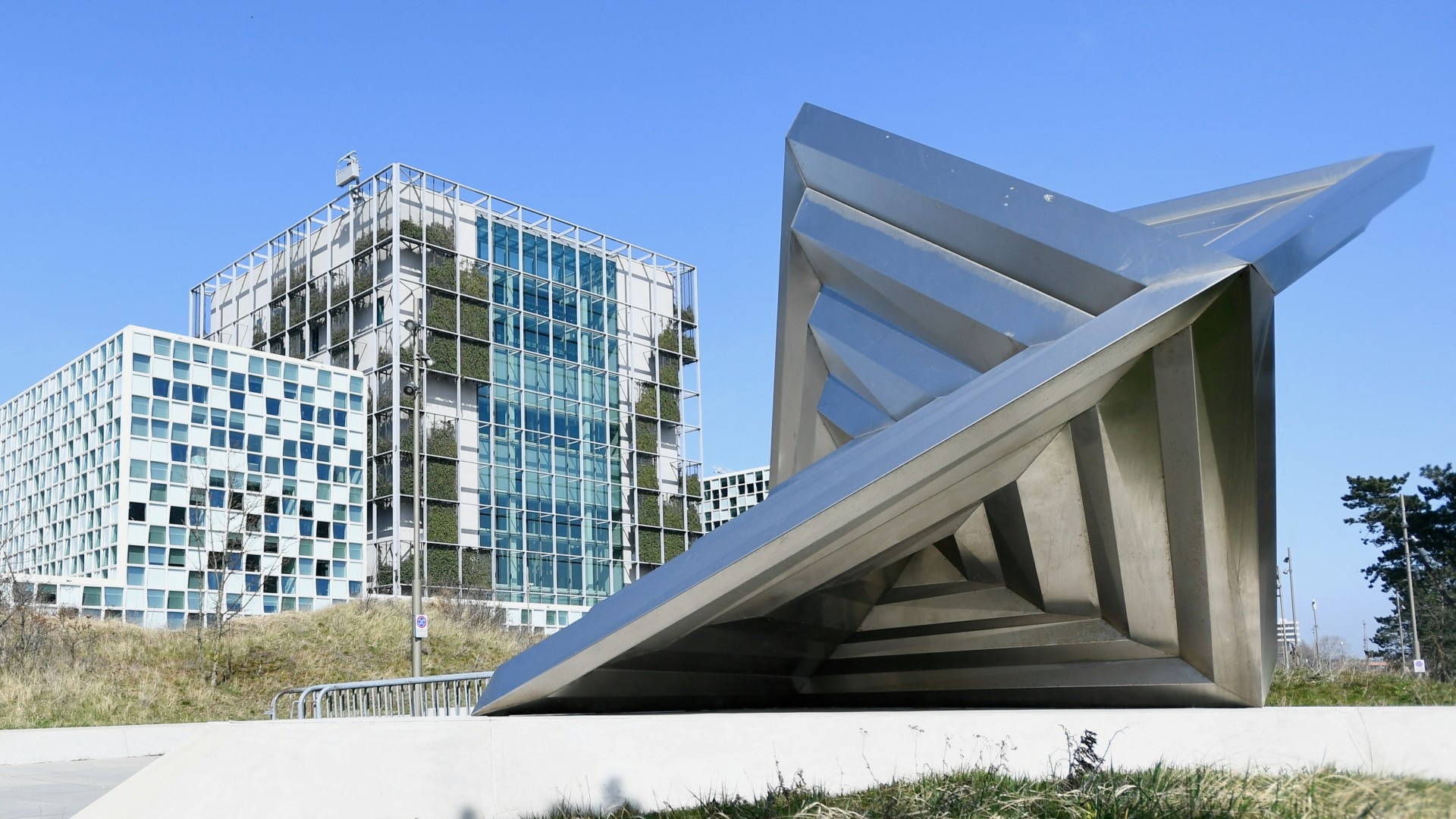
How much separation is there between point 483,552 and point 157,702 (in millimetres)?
24961

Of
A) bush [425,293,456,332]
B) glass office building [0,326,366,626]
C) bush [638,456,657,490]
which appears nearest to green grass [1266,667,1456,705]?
glass office building [0,326,366,626]

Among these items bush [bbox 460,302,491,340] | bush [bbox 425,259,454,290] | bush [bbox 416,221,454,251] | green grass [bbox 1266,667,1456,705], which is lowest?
green grass [bbox 1266,667,1456,705]

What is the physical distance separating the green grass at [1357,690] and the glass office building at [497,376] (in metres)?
32.8

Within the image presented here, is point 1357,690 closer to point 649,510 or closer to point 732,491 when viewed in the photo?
point 649,510

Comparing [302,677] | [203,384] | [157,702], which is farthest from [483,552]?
[157,702]

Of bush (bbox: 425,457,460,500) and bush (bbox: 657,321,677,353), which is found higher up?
bush (bbox: 657,321,677,353)

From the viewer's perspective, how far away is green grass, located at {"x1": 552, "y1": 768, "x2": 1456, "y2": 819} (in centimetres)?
449

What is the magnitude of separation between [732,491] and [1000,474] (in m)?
87.0

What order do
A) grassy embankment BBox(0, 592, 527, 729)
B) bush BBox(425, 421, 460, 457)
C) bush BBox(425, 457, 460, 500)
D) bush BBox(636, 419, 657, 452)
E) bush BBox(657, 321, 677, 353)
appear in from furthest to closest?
1. bush BBox(657, 321, 677, 353)
2. bush BBox(636, 419, 657, 452)
3. bush BBox(425, 421, 460, 457)
4. bush BBox(425, 457, 460, 500)
5. grassy embankment BBox(0, 592, 527, 729)

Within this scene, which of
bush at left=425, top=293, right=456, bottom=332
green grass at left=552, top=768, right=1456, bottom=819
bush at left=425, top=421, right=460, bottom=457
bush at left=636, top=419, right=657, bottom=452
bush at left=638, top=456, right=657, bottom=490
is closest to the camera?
green grass at left=552, top=768, right=1456, bottom=819

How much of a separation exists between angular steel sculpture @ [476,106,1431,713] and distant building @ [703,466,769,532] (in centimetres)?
8228

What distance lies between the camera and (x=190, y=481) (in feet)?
124

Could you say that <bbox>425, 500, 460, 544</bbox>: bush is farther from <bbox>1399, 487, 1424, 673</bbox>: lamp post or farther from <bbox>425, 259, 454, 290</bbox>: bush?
<bbox>1399, 487, 1424, 673</bbox>: lamp post

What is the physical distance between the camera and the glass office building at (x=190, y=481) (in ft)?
120
